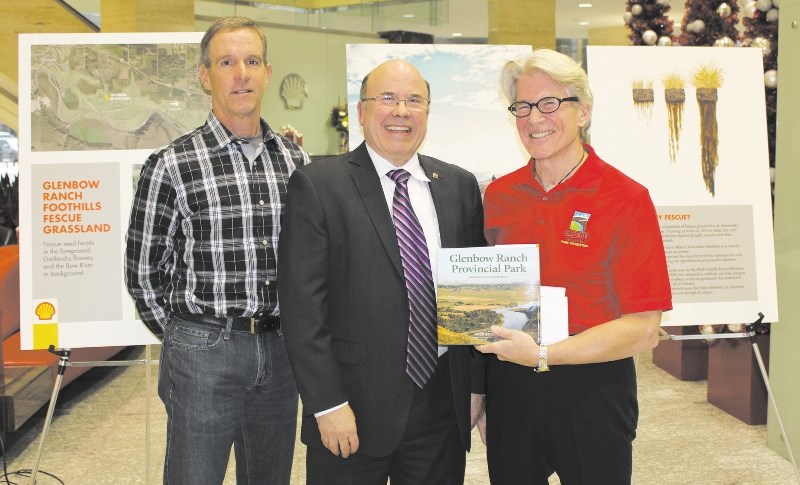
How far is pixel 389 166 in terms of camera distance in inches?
84.7

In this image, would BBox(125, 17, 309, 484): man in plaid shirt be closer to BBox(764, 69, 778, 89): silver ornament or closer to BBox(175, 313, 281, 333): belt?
BBox(175, 313, 281, 333): belt

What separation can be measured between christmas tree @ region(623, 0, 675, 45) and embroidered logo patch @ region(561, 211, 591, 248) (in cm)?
365

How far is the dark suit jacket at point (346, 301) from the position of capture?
2.00m

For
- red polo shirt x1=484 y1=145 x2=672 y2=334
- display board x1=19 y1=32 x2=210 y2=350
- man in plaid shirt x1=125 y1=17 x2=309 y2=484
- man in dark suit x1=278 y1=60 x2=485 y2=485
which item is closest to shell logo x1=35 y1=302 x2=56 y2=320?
display board x1=19 y1=32 x2=210 y2=350

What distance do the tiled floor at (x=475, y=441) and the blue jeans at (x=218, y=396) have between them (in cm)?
135

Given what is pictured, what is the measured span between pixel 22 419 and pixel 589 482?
3.62m

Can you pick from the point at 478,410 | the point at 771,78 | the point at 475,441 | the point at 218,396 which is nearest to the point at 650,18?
the point at 771,78

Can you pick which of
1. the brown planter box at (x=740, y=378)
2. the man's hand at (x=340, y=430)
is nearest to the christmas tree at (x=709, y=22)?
the brown planter box at (x=740, y=378)

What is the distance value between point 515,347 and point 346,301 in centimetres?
46

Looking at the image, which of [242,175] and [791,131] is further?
[791,131]

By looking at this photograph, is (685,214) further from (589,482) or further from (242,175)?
(242,175)

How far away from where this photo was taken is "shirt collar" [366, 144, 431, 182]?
84.6 inches

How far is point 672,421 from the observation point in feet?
16.5

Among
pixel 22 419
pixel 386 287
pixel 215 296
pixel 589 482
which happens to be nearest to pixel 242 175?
pixel 215 296
